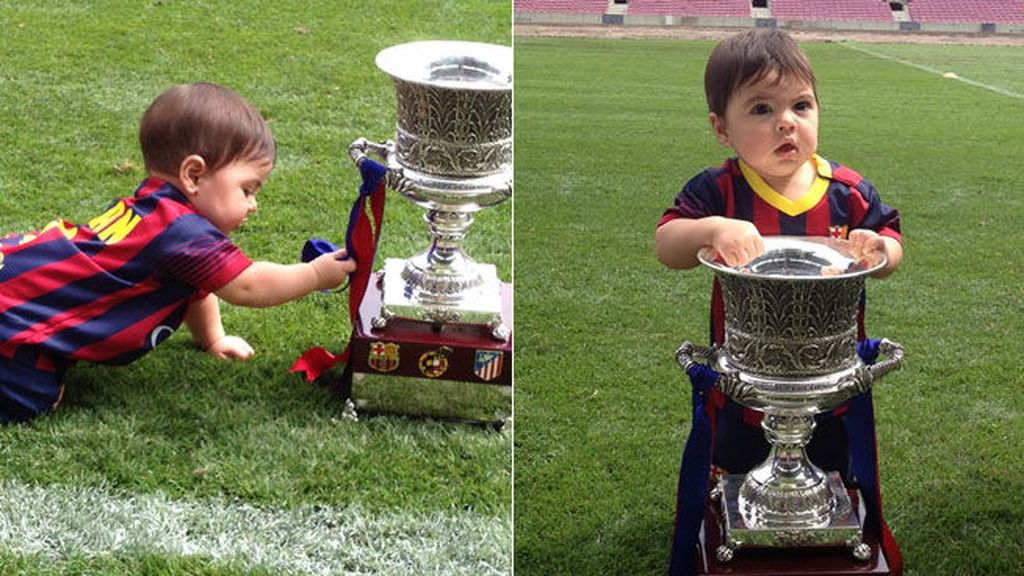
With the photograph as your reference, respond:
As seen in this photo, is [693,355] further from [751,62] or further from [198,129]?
[198,129]

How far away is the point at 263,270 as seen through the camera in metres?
1.78

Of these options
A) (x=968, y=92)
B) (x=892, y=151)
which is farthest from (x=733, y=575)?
(x=968, y=92)

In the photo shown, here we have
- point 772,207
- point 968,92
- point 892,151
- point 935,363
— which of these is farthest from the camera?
point 968,92

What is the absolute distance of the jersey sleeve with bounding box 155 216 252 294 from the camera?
5.71 feet

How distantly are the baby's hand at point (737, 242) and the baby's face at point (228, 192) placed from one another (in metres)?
0.88

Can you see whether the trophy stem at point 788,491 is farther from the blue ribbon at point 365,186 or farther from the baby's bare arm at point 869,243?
the blue ribbon at point 365,186

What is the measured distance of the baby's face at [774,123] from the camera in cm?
115

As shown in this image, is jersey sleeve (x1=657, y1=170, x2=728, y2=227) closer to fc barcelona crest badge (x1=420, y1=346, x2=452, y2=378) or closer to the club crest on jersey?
fc barcelona crest badge (x1=420, y1=346, x2=452, y2=378)

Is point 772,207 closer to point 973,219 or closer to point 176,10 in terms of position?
point 973,219

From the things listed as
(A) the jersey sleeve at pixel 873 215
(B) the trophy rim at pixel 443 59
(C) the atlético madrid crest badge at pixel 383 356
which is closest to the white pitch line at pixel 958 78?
(B) the trophy rim at pixel 443 59

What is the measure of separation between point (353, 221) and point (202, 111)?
265 mm

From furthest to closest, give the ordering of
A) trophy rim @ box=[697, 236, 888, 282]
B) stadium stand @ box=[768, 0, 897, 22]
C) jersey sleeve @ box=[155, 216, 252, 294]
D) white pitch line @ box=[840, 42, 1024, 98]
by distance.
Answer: white pitch line @ box=[840, 42, 1024, 98] → stadium stand @ box=[768, 0, 897, 22] → jersey sleeve @ box=[155, 216, 252, 294] → trophy rim @ box=[697, 236, 888, 282]

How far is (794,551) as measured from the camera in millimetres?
1213

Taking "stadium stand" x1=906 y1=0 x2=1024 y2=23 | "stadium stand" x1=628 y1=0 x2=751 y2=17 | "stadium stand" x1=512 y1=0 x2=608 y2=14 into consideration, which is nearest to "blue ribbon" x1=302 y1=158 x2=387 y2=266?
"stadium stand" x1=628 y1=0 x2=751 y2=17
